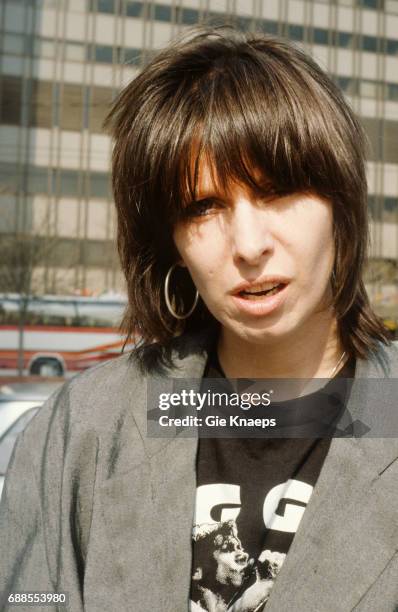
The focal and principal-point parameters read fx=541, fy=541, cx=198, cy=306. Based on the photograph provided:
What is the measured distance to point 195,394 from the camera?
43.6 inches

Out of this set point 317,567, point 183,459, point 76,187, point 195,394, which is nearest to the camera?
point 317,567

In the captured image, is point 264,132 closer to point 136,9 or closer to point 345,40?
point 136,9

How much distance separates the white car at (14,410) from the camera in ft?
8.82

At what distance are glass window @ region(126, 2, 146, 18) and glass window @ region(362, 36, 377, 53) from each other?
664cm

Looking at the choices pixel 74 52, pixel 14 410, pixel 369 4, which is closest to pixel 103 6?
pixel 74 52

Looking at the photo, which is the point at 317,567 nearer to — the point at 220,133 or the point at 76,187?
the point at 220,133

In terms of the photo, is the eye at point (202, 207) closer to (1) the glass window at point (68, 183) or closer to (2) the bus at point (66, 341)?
(2) the bus at point (66, 341)

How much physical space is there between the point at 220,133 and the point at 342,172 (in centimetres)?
22

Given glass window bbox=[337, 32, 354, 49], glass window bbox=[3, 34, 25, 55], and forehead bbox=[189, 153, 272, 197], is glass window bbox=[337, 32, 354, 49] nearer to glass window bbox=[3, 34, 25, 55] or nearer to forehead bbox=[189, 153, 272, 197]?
glass window bbox=[3, 34, 25, 55]

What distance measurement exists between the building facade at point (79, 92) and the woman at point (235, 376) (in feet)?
49.6

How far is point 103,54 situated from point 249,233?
1763cm

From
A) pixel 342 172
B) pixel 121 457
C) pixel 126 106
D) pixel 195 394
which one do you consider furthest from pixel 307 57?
pixel 121 457

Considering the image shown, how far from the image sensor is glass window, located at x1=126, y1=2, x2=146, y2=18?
15.5 metres

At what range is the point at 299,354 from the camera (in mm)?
1043
